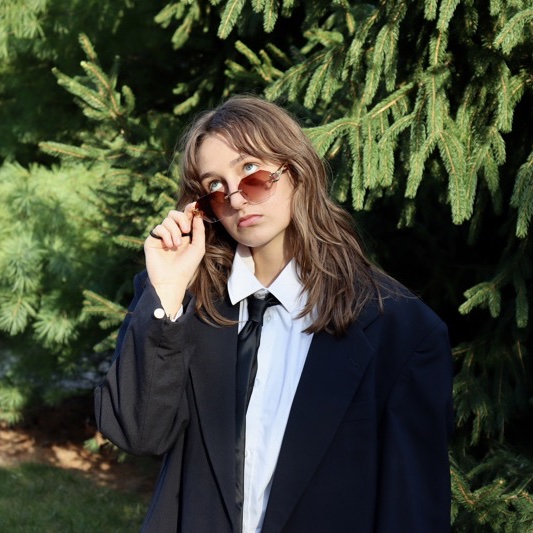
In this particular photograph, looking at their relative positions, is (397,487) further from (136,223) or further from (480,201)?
(136,223)

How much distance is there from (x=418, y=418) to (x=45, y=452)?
5234mm

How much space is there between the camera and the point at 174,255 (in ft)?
6.97

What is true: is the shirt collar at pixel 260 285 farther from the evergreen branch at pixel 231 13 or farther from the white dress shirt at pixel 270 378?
the evergreen branch at pixel 231 13

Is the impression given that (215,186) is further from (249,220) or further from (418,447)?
(418,447)

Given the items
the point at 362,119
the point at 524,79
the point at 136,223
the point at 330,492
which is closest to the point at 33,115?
the point at 136,223

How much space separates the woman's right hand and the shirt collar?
10 cm

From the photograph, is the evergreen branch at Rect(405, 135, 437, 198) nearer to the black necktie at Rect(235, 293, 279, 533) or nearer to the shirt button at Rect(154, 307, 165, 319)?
the black necktie at Rect(235, 293, 279, 533)

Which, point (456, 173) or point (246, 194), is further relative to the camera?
point (456, 173)

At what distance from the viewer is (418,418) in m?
1.93

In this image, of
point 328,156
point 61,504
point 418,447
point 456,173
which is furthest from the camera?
point 61,504

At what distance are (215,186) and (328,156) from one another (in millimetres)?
1373

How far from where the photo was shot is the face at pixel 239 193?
6.78ft

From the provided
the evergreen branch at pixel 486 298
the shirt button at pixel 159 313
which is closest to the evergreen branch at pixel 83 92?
the evergreen branch at pixel 486 298

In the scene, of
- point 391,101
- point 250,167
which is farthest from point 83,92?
point 250,167
